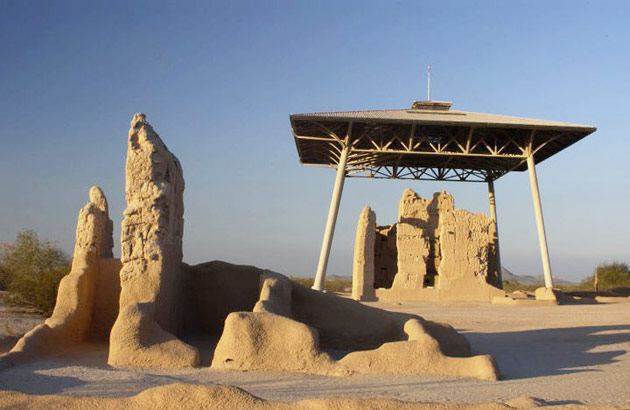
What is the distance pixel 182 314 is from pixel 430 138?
16226mm

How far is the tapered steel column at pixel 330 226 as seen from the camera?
65.9 feet

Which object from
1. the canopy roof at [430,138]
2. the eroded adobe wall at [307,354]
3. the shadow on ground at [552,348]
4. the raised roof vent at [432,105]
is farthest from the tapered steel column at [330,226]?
the eroded adobe wall at [307,354]

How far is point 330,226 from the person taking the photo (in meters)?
20.8

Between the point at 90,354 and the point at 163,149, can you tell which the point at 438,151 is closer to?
the point at 163,149

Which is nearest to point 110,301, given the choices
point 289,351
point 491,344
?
point 289,351

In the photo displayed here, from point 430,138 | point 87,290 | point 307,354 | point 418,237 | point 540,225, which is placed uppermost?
point 430,138

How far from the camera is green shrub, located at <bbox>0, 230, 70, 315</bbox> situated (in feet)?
49.6

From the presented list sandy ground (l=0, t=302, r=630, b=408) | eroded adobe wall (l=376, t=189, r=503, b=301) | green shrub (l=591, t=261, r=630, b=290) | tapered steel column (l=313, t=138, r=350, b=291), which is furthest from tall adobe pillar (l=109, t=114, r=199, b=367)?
green shrub (l=591, t=261, r=630, b=290)

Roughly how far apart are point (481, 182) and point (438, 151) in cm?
588

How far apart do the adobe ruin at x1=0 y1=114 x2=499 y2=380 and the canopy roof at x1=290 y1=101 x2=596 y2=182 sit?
10.8m

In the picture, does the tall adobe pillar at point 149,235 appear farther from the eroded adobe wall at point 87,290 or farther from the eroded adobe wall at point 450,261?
the eroded adobe wall at point 450,261

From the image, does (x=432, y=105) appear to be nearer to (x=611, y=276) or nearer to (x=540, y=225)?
(x=540, y=225)

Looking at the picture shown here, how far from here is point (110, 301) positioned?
9.45m

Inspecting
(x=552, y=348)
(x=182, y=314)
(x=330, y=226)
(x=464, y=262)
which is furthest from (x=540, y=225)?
(x=182, y=314)
